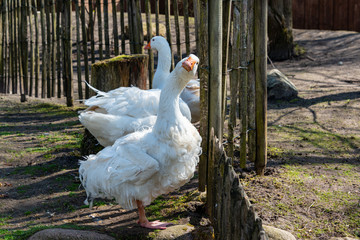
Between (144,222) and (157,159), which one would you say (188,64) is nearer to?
(157,159)

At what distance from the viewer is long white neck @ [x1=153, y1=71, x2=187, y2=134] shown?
3678 millimetres

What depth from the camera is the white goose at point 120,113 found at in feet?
15.9

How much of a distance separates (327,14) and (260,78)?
11801 mm

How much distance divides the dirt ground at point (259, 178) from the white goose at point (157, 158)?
1.44 ft

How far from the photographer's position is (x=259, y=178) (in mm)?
4797

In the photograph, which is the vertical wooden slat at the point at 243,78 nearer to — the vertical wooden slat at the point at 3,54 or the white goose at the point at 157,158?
the white goose at the point at 157,158

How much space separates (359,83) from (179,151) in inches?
258

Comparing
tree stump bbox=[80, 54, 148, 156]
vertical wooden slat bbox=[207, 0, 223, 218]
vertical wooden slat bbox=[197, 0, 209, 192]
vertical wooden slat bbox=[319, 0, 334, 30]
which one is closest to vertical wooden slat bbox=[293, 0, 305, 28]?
vertical wooden slat bbox=[319, 0, 334, 30]

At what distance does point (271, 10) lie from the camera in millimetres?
10812

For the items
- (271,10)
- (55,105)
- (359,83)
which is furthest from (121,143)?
(271,10)

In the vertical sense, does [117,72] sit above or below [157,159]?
above

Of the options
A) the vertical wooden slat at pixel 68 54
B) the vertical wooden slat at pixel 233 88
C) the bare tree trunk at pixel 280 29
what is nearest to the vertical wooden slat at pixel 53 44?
the vertical wooden slat at pixel 68 54

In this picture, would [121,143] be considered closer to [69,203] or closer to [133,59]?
[69,203]

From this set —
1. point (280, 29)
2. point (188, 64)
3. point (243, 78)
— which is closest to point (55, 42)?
point (243, 78)
